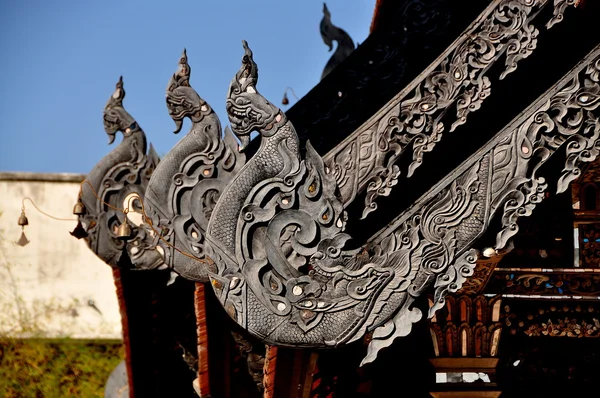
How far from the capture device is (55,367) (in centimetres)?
1354

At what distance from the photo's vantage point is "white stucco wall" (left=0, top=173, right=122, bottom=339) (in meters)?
13.7

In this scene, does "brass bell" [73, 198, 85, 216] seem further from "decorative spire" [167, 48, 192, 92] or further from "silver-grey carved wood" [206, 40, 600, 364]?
"silver-grey carved wood" [206, 40, 600, 364]

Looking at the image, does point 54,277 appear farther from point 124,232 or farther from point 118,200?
point 124,232

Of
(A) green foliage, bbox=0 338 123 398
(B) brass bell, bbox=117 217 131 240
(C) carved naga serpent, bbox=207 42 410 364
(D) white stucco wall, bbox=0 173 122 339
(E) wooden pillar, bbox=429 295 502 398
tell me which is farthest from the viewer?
(D) white stucco wall, bbox=0 173 122 339

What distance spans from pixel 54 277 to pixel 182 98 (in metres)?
8.15

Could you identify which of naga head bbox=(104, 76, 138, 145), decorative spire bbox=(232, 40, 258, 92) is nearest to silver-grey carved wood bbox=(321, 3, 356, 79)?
naga head bbox=(104, 76, 138, 145)

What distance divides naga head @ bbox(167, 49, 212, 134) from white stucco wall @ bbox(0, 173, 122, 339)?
7838mm

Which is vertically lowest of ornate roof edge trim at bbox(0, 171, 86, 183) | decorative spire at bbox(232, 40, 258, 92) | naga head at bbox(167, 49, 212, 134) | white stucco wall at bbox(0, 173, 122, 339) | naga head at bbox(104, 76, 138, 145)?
decorative spire at bbox(232, 40, 258, 92)

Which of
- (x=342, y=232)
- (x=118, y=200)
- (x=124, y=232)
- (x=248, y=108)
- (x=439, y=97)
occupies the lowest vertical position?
(x=342, y=232)

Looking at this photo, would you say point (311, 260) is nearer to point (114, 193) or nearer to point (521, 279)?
point (521, 279)

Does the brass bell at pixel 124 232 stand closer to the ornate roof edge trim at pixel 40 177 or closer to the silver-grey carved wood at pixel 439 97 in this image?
the silver-grey carved wood at pixel 439 97

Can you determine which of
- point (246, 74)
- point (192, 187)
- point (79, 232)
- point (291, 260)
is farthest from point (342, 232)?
point (79, 232)

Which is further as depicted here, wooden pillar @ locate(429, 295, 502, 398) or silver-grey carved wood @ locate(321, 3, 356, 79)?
silver-grey carved wood @ locate(321, 3, 356, 79)

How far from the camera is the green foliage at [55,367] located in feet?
44.2
